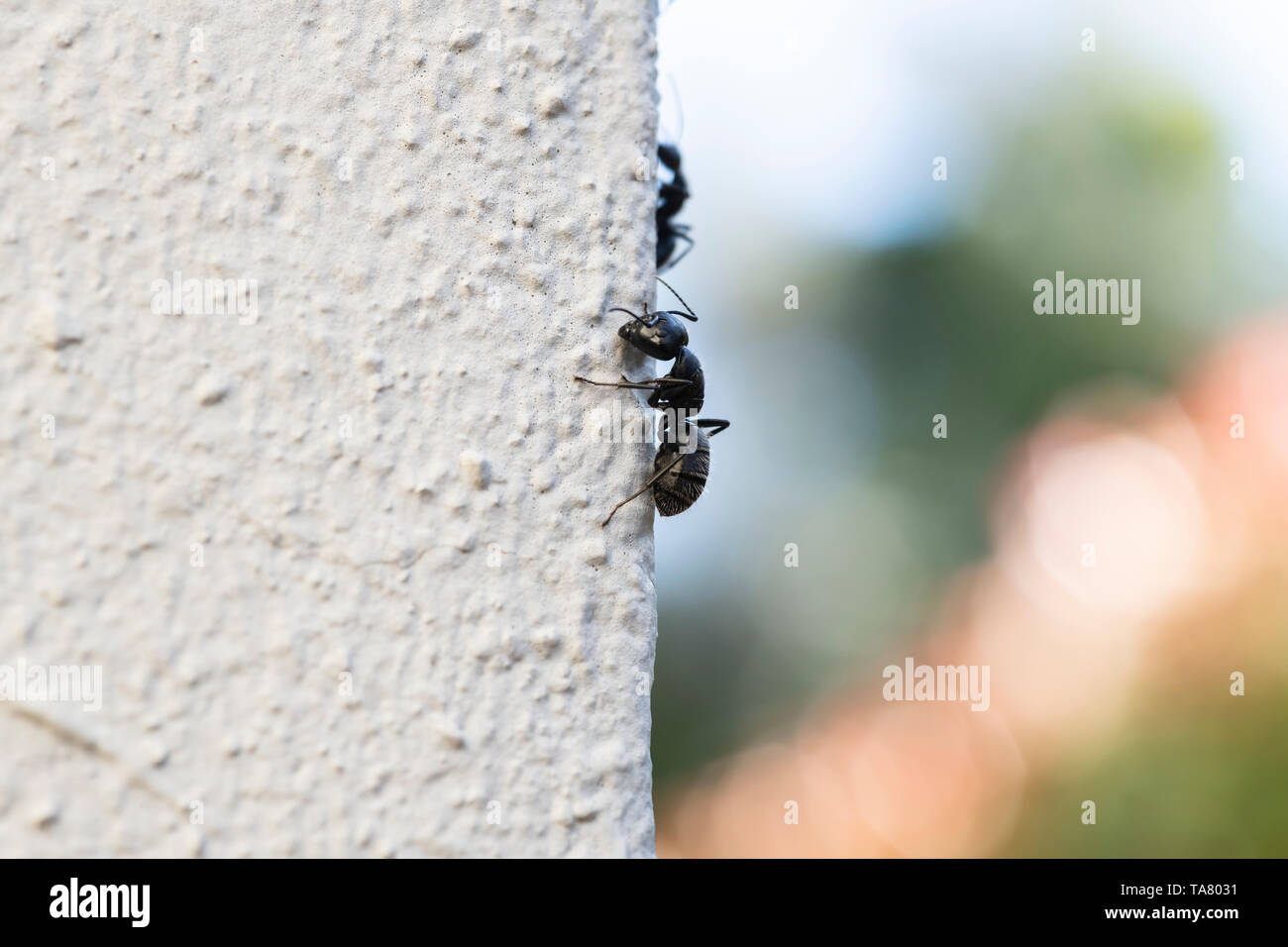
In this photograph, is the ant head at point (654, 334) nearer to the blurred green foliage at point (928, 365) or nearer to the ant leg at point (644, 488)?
the ant leg at point (644, 488)

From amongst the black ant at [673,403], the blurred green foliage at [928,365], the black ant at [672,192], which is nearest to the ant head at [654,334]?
the black ant at [673,403]

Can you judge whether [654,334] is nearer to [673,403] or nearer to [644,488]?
[644,488]

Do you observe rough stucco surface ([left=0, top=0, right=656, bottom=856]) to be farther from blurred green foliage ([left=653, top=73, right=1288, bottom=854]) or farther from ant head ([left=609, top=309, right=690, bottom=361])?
blurred green foliage ([left=653, top=73, right=1288, bottom=854])

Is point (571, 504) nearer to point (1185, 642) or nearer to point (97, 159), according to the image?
point (97, 159)

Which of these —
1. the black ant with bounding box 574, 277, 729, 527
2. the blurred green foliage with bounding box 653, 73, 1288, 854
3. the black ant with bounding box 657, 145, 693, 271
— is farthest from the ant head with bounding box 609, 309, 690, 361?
the blurred green foliage with bounding box 653, 73, 1288, 854

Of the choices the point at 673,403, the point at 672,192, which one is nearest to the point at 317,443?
the point at 673,403
